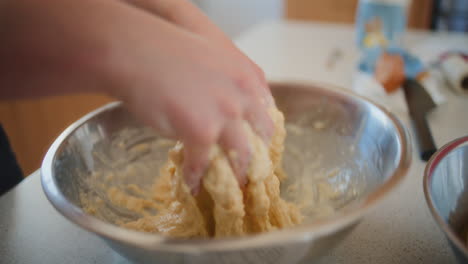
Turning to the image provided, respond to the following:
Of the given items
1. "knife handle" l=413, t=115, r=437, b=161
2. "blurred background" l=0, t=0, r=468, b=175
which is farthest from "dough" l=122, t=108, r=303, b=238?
"blurred background" l=0, t=0, r=468, b=175

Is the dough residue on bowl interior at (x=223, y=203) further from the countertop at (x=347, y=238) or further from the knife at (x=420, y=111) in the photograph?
the knife at (x=420, y=111)

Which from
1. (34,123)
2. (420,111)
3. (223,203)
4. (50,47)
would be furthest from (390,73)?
(34,123)

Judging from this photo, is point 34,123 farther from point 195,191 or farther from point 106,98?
point 195,191

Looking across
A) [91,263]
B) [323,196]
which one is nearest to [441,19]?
[323,196]

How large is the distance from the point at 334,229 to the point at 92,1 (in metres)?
0.22

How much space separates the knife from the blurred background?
0.56 metres

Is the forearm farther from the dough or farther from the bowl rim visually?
the bowl rim

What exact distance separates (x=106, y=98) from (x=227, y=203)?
3.72 ft

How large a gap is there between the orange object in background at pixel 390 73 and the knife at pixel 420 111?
21 mm

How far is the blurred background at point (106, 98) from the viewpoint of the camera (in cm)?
115

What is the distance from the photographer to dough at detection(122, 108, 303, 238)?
32cm

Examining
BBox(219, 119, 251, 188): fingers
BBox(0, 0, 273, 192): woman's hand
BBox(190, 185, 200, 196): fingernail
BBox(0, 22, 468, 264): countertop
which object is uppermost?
BBox(0, 0, 273, 192): woman's hand

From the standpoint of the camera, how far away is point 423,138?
553 mm

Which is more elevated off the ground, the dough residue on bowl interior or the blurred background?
the dough residue on bowl interior
